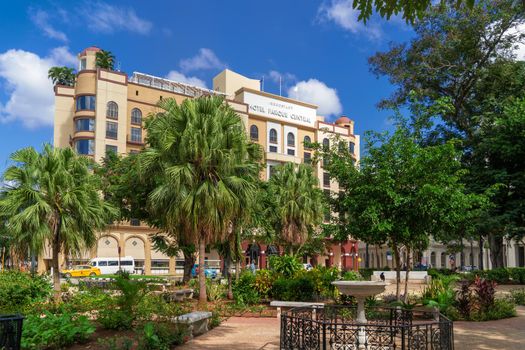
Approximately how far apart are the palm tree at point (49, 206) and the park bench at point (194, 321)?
6.50 metres

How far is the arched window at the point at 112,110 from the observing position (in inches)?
2108

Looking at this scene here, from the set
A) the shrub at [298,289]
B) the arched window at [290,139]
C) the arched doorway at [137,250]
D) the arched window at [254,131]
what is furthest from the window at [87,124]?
the shrub at [298,289]

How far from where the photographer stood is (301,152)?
68500mm

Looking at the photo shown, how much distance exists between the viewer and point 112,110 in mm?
53906

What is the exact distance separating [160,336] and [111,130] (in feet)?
152

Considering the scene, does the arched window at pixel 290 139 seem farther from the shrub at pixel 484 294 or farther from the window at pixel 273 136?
the shrub at pixel 484 294

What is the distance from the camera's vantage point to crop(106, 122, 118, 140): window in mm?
53478

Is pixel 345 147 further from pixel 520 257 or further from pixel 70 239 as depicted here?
pixel 520 257

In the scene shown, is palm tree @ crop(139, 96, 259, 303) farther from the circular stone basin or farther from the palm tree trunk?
the circular stone basin

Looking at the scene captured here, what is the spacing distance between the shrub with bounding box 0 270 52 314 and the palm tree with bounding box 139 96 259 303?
14.5ft

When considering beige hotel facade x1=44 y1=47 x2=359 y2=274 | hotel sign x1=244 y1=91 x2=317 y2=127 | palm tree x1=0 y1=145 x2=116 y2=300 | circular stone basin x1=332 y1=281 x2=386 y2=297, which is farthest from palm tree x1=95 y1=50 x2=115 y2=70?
circular stone basin x1=332 y1=281 x2=386 y2=297

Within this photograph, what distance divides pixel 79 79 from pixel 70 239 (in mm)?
40917

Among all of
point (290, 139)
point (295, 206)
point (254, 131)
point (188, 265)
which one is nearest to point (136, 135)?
point (254, 131)

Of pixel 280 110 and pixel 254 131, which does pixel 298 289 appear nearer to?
pixel 254 131
